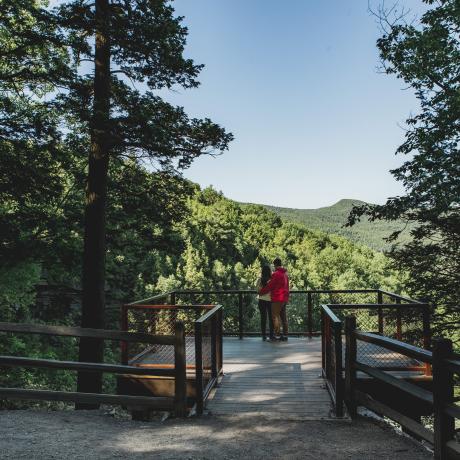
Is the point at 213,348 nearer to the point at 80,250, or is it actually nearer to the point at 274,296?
the point at 274,296

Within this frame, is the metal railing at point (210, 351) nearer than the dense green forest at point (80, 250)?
Yes

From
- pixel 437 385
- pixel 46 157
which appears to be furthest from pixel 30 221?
pixel 437 385

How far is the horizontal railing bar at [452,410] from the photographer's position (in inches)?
155

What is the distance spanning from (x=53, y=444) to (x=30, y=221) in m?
9.65

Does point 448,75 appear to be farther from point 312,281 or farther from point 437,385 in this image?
point 312,281

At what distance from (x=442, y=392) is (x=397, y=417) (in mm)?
1135

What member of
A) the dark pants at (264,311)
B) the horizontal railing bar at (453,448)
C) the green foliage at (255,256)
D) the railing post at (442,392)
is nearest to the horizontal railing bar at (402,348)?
the railing post at (442,392)

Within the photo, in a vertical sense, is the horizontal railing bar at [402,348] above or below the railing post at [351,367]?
above

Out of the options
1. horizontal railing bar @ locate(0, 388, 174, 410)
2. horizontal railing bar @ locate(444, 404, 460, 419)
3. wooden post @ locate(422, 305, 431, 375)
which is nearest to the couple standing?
wooden post @ locate(422, 305, 431, 375)

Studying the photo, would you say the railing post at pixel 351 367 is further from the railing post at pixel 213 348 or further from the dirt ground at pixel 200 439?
the railing post at pixel 213 348

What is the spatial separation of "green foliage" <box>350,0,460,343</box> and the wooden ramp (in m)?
5.71

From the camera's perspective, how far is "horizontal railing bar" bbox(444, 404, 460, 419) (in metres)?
3.94

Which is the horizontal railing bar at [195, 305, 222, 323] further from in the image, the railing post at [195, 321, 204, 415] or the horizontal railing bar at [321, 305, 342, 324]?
the horizontal railing bar at [321, 305, 342, 324]

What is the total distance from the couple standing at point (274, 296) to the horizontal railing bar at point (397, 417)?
16.5 ft
